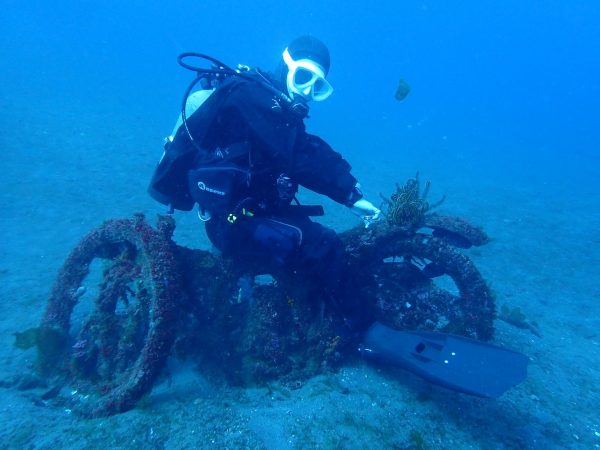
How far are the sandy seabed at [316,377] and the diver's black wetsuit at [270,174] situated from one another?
4.34 feet

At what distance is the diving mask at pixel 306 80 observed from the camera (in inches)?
175

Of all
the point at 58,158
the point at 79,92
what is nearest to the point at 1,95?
the point at 79,92

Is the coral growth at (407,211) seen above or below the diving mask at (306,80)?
below

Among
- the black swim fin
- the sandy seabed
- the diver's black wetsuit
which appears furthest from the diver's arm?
the sandy seabed

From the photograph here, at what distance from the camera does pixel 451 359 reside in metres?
4.11

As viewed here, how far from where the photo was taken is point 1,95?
19562 mm

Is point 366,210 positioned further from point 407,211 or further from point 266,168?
point 266,168

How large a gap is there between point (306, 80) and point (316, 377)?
3671mm

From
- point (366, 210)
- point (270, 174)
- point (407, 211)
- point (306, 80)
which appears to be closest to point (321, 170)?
point (270, 174)

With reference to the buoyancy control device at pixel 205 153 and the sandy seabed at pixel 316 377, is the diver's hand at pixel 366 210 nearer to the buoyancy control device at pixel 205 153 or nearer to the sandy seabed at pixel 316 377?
the buoyancy control device at pixel 205 153

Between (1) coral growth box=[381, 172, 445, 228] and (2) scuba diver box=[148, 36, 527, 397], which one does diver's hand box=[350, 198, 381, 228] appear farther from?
(1) coral growth box=[381, 172, 445, 228]

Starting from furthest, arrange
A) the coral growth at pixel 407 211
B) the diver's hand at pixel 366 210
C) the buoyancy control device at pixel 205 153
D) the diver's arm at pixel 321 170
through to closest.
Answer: the coral growth at pixel 407 211, the diver's hand at pixel 366 210, the diver's arm at pixel 321 170, the buoyancy control device at pixel 205 153

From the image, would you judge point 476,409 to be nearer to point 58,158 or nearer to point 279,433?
→ point 279,433

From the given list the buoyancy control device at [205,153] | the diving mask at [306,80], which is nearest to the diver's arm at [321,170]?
the buoyancy control device at [205,153]
